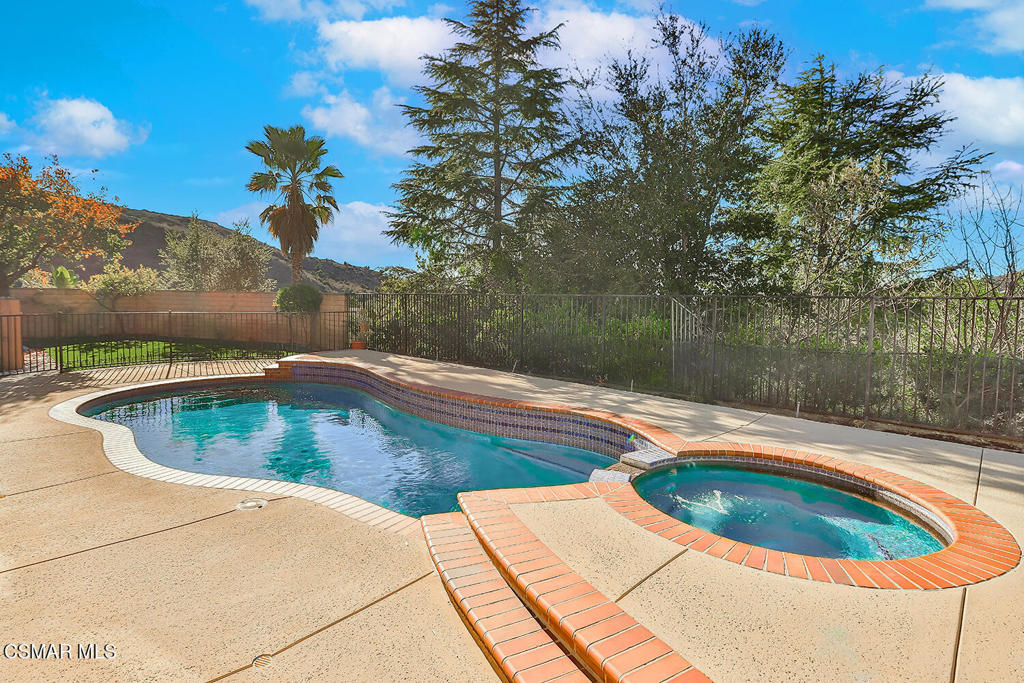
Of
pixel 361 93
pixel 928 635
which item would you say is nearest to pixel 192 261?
pixel 361 93

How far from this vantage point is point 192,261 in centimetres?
2639

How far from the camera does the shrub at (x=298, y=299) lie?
1386 cm

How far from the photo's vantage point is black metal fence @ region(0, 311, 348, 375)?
478 inches

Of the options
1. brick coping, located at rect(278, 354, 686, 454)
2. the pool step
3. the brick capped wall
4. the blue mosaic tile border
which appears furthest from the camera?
the brick capped wall

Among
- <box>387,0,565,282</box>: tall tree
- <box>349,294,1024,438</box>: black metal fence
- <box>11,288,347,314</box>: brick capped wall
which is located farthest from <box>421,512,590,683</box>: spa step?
<box>11,288,347,314</box>: brick capped wall

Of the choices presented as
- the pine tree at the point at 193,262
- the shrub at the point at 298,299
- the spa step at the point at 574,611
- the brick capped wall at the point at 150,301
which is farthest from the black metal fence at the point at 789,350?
the pine tree at the point at 193,262

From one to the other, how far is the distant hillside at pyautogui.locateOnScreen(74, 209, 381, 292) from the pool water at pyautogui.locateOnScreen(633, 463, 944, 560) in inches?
2028

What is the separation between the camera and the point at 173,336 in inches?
701

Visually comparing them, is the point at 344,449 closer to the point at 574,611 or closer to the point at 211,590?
the point at 211,590

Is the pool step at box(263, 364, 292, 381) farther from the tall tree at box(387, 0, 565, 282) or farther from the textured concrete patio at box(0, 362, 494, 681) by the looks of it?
the tall tree at box(387, 0, 565, 282)

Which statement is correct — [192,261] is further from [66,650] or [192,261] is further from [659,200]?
[66,650]

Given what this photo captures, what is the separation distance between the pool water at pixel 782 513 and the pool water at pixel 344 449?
1.21m

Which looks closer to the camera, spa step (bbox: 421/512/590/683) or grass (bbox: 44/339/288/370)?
spa step (bbox: 421/512/590/683)

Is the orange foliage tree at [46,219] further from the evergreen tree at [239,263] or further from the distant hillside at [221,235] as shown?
the distant hillside at [221,235]
